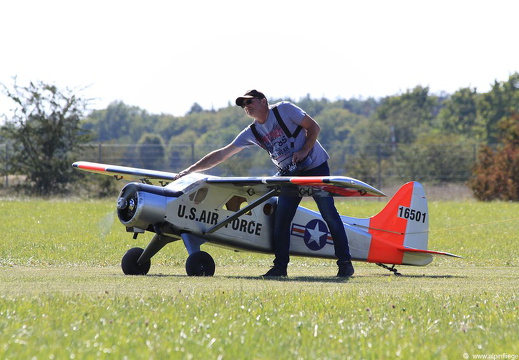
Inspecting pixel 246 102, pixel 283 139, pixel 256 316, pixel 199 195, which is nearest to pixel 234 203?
pixel 199 195

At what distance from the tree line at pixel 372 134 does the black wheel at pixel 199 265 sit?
59.1 inches

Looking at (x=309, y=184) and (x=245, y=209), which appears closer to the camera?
(x=309, y=184)

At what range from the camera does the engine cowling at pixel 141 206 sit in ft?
38.3

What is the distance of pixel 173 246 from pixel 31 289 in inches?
435

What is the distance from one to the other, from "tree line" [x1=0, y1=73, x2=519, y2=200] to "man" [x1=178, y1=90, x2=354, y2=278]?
0.76 metres

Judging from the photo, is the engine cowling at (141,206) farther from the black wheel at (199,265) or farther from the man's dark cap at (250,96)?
the man's dark cap at (250,96)

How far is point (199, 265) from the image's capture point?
12.1 m

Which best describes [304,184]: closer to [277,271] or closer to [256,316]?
[277,271]

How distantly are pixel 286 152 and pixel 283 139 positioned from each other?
20 cm

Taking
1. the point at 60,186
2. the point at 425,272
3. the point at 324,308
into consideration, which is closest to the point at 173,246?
the point at 425,272

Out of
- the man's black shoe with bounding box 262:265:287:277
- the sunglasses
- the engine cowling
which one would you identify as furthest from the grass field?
the sunglasses

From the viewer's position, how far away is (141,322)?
702 cm

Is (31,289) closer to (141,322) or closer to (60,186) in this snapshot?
(141,322)

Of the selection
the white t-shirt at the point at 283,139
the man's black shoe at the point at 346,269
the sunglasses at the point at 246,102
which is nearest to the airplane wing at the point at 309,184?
the white t-shirt at the point at 283,139
